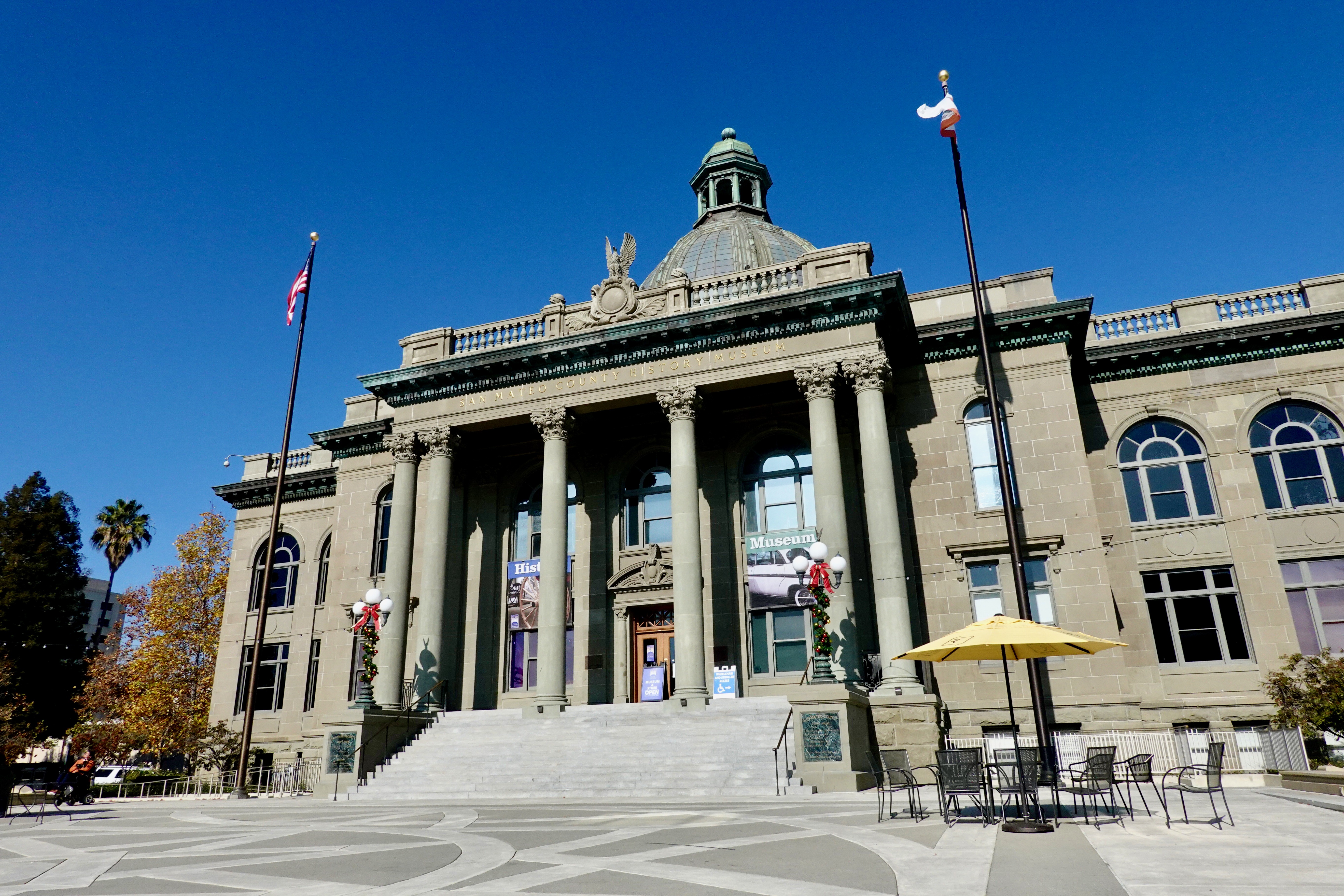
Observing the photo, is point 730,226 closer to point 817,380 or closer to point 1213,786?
point 817,380

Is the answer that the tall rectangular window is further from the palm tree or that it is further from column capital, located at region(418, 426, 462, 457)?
the palm tree

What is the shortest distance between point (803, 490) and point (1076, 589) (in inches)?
319

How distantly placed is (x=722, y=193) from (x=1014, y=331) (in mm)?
24882

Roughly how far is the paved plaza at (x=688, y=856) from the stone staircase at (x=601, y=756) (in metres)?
3.99

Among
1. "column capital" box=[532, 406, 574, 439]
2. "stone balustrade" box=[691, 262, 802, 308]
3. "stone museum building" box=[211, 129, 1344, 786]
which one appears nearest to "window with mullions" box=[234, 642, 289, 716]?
"stone museum building" box=[211, 129, 1344, 786]

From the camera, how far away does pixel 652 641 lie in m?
28.0

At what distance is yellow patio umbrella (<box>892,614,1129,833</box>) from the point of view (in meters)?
12.7

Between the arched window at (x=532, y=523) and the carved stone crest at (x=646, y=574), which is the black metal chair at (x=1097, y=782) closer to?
the carved stone crest at (x=646, y=574)

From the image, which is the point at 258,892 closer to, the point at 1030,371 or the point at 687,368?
the point at 687,368

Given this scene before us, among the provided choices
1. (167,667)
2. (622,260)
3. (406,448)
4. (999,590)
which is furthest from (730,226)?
(167,667)

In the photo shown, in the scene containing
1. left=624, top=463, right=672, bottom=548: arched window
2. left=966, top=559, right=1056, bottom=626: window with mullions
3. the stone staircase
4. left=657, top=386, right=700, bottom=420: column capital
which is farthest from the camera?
left=624, top=463, right=672, bottom=548: arched window

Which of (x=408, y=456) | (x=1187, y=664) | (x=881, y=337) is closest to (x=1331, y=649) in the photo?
(x=1187, y=664)

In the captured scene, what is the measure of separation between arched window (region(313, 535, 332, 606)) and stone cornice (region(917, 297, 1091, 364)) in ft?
77.4

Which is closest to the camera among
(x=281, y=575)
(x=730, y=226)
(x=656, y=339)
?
(x=656, y=339)
